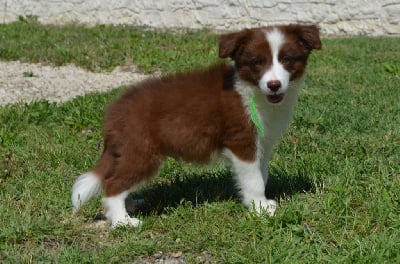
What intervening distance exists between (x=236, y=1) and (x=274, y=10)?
0.98m

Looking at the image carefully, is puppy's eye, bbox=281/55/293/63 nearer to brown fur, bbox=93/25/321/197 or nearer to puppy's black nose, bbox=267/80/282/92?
brown fur, bbox=93/25/321/197

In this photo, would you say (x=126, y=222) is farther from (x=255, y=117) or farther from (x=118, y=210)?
(x=255, y=117)

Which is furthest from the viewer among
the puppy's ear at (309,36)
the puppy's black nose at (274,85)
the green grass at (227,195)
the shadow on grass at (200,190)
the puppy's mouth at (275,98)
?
the shadow on grass at (200,190)

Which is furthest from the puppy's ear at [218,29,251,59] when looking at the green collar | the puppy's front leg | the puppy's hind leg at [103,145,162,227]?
the puppy's hind leg at [103,145,162,227]

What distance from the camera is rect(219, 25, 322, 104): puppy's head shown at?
5.25 m

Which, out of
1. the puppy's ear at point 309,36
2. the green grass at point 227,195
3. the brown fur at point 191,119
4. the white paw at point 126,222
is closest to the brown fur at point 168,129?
the brown fur at point 191,119

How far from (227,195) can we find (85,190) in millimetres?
A: 1214

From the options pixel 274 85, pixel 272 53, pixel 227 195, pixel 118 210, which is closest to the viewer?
pixel 274 85

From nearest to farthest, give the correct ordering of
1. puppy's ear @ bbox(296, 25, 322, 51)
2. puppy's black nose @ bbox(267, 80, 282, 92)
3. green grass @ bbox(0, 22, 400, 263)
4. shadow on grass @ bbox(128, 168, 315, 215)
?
green grass @ bbox(0, 22, 400, 263)
puppy's black nose @ bbox(267, 80, 282, 92)
puppy's ear @ bbox(296, 25, 322, 51)
shadow on grass @ bbox(128, 168, 315, 215)

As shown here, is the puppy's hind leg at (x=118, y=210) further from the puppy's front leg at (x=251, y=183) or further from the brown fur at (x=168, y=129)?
the puppy's front leg at (x=251, y=183)

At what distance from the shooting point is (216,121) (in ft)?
18.0

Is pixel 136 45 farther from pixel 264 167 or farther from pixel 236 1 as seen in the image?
pixel 264 167

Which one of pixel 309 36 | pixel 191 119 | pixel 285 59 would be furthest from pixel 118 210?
pixel 309 36

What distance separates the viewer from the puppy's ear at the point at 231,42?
212 inches
